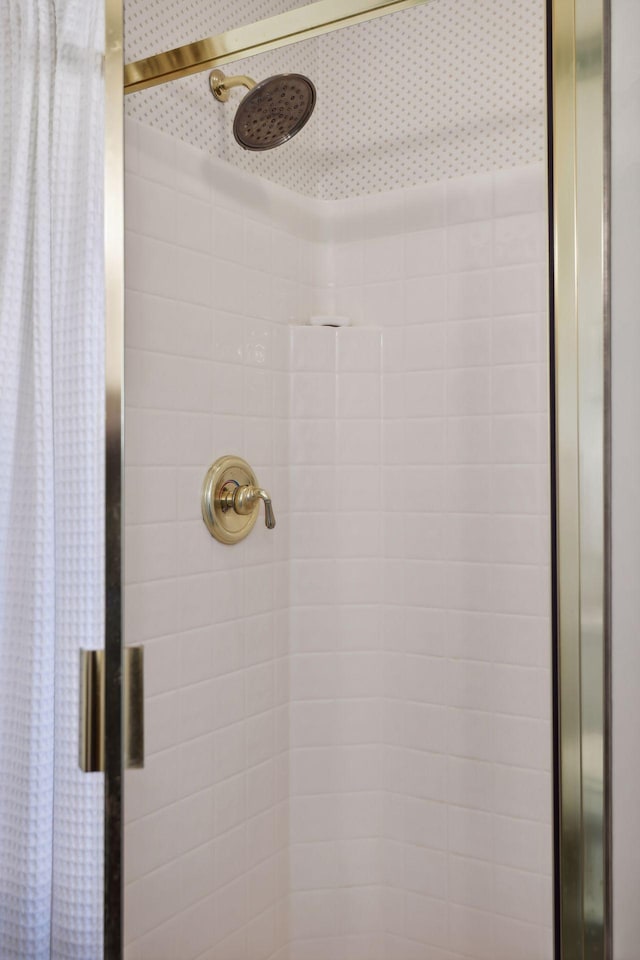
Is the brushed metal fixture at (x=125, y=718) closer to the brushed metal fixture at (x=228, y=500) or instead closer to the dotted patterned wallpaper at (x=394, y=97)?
the brushed metal fixture at (x=228, y=500)

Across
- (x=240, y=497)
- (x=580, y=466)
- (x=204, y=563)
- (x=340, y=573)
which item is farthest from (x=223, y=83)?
(x=580, y=466)

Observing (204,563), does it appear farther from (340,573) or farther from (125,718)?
(125,718)

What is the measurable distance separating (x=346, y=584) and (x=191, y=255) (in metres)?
0.81

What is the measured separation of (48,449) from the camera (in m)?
1.08

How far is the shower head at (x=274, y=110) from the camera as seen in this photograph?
1321 millimetres

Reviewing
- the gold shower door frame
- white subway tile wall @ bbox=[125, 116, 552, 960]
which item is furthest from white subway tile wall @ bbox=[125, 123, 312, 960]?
the gold shower door frame

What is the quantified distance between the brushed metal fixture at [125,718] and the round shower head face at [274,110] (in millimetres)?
942

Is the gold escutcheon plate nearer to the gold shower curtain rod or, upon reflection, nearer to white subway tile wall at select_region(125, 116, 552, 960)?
white subway tile wall at select_region(125, 116, 552, 960)

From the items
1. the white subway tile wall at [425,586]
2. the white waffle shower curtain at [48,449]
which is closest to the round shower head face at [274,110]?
the white waffle shower curtain at [48,449]

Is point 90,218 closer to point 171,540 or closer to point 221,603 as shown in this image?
point 171,540

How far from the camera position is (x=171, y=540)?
147 cm

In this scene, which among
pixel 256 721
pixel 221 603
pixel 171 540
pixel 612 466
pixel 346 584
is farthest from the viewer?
pixel 346 584

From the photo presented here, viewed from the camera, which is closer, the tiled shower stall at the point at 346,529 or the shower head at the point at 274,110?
the shower head at the point at 274,110

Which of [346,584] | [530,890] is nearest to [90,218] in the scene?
[346,584]
